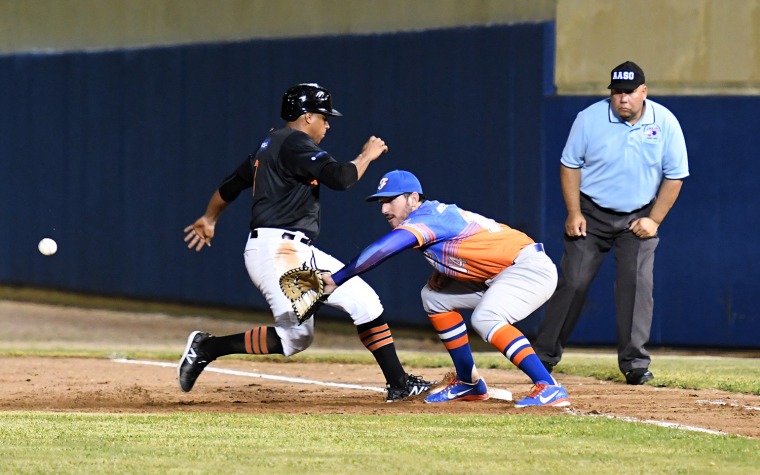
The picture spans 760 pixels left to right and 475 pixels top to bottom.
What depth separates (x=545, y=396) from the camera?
Answer: 7797 mm

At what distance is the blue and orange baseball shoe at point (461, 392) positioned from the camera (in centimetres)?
838

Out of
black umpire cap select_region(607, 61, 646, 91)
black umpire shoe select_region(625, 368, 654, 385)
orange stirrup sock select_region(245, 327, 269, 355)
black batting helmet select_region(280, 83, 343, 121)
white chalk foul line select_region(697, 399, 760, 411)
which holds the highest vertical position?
black umpire cap select_region(607, 61, 646, 91)

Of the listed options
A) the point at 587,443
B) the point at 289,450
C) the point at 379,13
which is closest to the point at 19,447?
the point at 289,450

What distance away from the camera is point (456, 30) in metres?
13.4

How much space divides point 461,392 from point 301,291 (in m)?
1.30

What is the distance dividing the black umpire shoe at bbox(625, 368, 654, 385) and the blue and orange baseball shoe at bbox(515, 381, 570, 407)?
5.73ft

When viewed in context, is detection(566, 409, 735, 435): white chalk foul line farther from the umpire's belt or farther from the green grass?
the umpire's belt

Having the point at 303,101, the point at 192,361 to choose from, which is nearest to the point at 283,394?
the point at 192,361

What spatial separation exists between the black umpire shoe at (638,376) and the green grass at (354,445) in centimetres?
223

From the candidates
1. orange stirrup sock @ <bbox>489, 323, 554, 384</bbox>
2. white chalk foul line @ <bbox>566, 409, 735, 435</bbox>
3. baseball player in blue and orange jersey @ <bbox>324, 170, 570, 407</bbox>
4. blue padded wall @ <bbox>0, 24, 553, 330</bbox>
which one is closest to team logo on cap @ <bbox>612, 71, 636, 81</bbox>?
baseball player in blue and orange jersey @ <bbox>324, 170, 570, 407</bbox>

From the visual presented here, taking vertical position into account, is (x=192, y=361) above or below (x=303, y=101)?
below

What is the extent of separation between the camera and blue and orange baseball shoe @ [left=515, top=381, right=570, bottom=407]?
7.79 meters

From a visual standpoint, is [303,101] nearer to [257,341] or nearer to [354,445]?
[257,341]

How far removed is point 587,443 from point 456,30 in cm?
758
